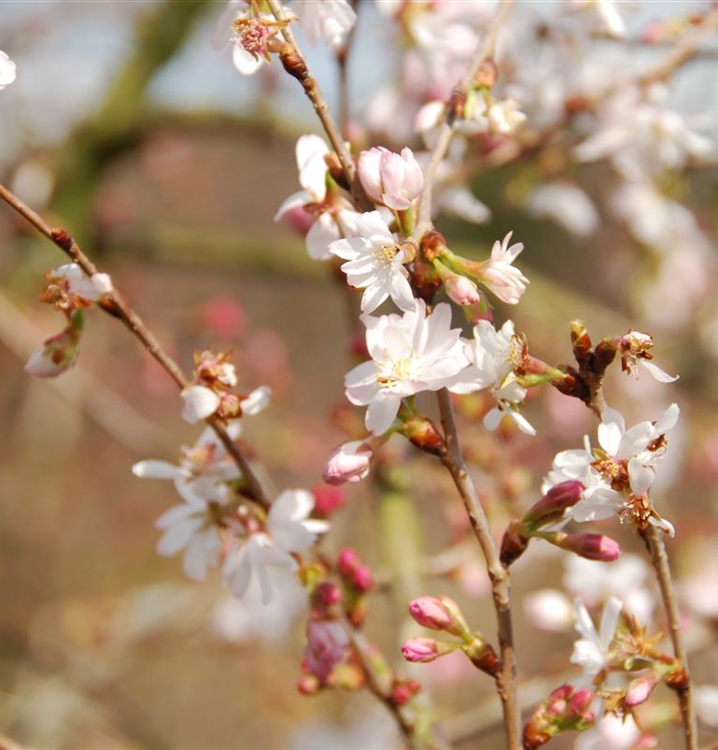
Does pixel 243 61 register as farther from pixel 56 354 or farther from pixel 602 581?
pixel 602 581

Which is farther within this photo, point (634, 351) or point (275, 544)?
point (275, 544)

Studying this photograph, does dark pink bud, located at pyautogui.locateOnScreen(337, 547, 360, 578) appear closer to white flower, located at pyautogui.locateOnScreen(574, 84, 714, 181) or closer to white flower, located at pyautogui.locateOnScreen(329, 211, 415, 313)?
white flower, located at pyautogui.locateOnScreen(329, 211, 415, 313)

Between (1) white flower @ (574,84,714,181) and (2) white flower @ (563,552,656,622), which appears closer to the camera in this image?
(2) white flower @ (563,552,656,622)

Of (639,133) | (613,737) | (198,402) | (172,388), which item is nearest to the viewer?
(198,402)

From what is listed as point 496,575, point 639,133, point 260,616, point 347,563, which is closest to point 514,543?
point 496,575

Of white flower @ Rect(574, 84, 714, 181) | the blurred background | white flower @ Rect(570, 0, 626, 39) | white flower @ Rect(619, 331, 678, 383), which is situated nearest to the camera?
white flower @ Rect(619, 331, 678, 383)

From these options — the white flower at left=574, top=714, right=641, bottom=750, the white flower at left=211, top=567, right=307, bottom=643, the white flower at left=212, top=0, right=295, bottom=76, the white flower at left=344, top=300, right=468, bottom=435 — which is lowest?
the white flower at left=211, top=567, right=307, bottom=643

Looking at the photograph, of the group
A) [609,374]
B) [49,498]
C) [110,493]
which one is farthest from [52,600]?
[609,374]

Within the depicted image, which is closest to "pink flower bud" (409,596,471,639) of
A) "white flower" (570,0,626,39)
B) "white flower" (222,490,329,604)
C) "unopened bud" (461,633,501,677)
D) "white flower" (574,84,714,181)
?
"unopened bud" (461,633,501,677)
